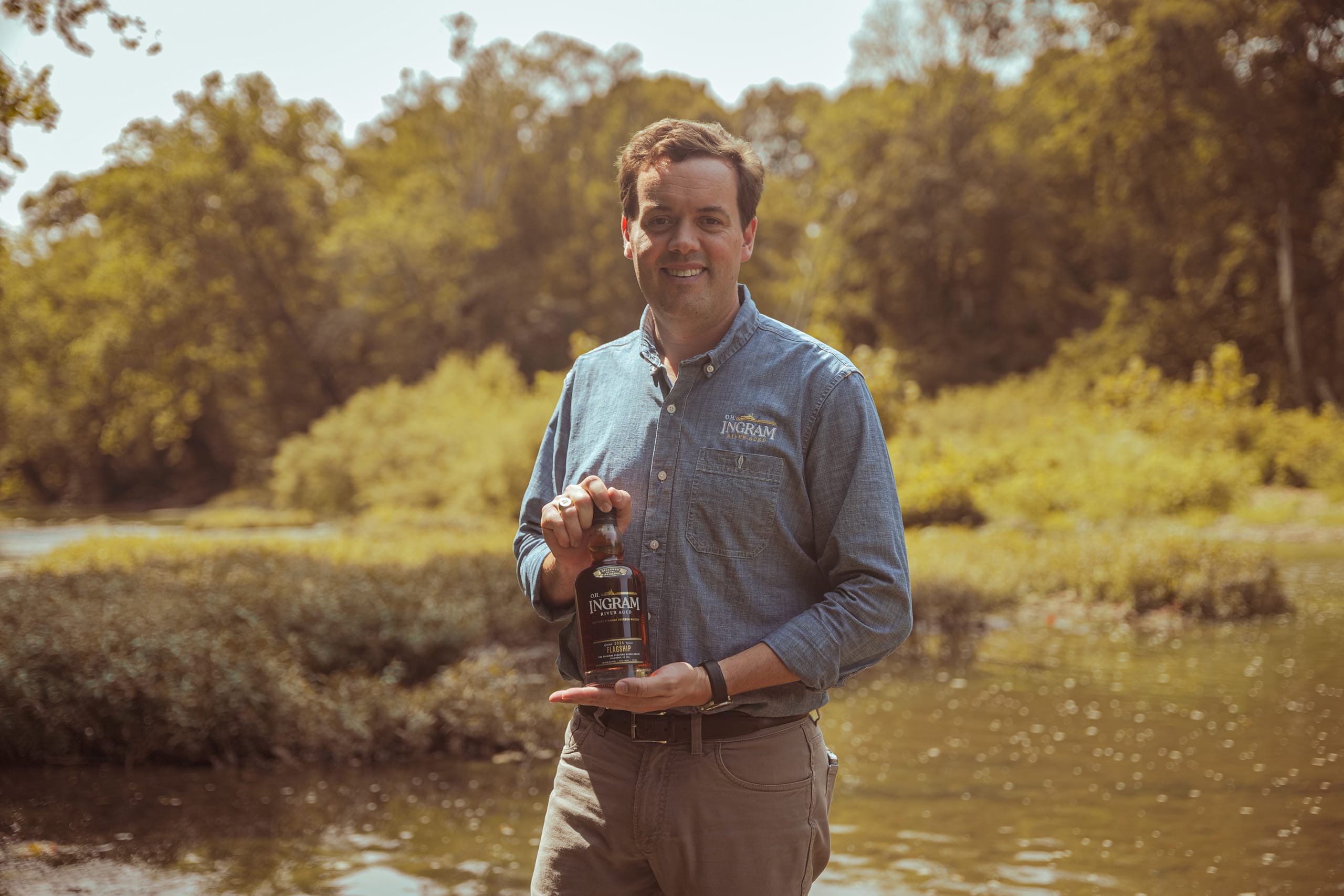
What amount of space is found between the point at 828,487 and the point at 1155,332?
35.7m

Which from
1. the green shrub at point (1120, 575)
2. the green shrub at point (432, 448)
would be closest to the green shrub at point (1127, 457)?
the green shrub at point (1120, 575)

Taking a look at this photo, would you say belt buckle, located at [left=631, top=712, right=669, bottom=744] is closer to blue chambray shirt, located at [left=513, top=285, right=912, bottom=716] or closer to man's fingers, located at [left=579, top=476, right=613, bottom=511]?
blue chambray shirt, located at [left=513, top=285, right=912, bottom=716]

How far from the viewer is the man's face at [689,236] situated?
7.47ft

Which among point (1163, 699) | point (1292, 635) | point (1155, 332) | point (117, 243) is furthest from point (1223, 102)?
point (117, 243)

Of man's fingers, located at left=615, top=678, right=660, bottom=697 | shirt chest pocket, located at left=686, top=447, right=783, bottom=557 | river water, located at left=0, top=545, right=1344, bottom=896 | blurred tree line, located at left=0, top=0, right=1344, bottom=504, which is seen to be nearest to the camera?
man's fingers, located at left=615, top=678, right=660, bottom=697

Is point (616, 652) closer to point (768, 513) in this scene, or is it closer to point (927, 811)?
point (768, 513)

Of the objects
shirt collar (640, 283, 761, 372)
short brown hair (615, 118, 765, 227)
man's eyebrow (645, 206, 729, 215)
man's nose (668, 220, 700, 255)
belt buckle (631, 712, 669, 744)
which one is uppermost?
short brown hair (615, 118, 765, 227)

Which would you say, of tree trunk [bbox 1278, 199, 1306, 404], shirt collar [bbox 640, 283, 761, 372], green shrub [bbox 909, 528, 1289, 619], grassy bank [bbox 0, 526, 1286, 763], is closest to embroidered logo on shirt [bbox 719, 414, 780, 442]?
shirt collar [bbox 640, 283, 761, 372]

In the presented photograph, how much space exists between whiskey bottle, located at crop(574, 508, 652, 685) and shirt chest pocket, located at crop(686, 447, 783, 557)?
160 millimetres

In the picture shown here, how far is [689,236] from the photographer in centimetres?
226

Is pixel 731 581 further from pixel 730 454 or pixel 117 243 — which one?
pixel 117 243

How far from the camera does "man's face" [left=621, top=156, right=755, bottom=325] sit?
2.28 metres

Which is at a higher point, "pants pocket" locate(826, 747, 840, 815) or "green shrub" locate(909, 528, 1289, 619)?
"pants pocket" locate(826, 747, 840, 815)

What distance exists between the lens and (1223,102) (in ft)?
96.0
